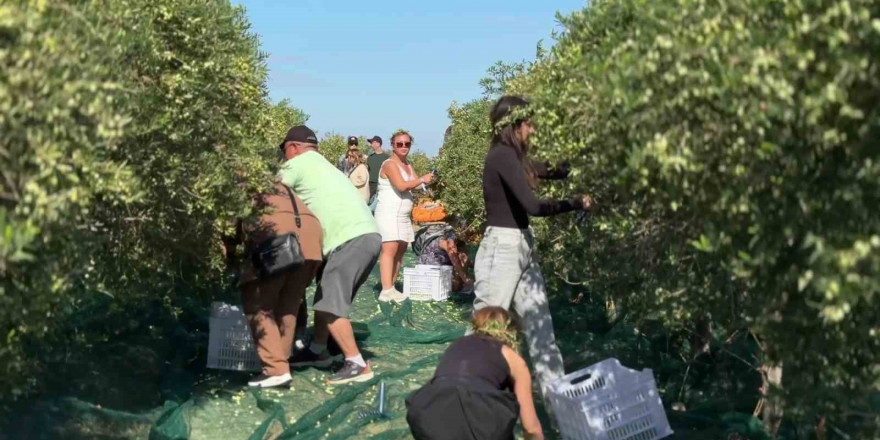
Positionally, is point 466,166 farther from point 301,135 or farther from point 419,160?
point 419,160

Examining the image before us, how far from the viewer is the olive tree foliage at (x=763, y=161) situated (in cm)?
296

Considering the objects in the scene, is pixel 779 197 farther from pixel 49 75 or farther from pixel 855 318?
pixel 49 75

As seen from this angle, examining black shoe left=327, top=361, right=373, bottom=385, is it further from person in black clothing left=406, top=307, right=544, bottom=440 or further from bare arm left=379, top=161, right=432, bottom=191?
bare arm left=379, top=161, right=432, bottom=191

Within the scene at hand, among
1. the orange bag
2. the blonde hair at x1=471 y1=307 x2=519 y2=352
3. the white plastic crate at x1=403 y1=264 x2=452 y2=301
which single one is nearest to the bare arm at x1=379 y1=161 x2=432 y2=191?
Answer: the white plastic crate at x1=403 y1=264 x2=452 y2=301

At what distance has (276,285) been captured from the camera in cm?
680

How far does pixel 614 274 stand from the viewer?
205 inches

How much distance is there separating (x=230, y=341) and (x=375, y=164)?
7.70m

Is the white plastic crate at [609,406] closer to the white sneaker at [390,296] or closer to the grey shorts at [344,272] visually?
the grey shorts at [344,272]

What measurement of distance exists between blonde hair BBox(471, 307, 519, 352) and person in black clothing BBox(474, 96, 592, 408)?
14.9 inches

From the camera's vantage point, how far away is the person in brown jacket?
22.0ft

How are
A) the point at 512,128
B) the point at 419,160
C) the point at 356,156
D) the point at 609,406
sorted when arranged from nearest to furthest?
the point at 609,406, the point at 512,128, the point at 356,156, the point at 419,160

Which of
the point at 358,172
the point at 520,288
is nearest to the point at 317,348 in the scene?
the point at 520,288

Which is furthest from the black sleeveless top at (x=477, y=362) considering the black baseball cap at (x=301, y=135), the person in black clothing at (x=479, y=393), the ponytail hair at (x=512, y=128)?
the black baseball cap at (x=301, y=135)

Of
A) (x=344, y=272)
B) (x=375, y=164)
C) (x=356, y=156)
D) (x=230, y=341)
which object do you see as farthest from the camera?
(x=375, y=164)
